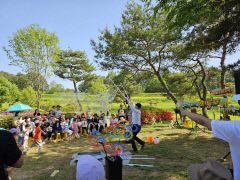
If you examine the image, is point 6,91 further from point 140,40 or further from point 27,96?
point 140,40

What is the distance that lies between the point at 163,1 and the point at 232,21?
9.28 ft

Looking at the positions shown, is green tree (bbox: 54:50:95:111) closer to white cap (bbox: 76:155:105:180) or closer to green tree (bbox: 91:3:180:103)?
green tree (bbox: 91:3:180:103)

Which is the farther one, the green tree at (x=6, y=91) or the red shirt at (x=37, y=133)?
the green tree at (x=6, y=91)

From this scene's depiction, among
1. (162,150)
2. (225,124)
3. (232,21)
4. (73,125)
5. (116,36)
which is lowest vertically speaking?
(162,150)

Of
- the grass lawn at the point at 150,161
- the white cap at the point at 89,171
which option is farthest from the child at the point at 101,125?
the white cap at the point at 89,171

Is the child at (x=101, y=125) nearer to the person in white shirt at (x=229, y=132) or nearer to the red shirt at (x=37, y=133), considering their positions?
the red shirt at (x=37, y=133)

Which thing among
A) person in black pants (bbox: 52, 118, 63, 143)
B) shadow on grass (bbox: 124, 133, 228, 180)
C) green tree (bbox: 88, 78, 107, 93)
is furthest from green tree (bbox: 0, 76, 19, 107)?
shadow on grass (bbox: 124, 133, 228, 180)

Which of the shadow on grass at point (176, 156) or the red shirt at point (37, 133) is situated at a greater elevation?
the red shirt at point (37, 133)

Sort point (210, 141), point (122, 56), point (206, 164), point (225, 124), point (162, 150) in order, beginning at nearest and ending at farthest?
point (206, 164) < point (225, 124) < point (162, 150) < point (210, 141) < point (122, 56)

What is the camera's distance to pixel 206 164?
47.8 inches

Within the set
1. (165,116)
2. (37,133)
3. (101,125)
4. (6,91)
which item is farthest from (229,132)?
(6,91)

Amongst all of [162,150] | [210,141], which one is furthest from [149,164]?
[210,141]

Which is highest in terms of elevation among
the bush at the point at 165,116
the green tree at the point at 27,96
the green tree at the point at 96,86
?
the green tree at the point at 96,86

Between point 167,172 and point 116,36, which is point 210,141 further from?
point 116,36
